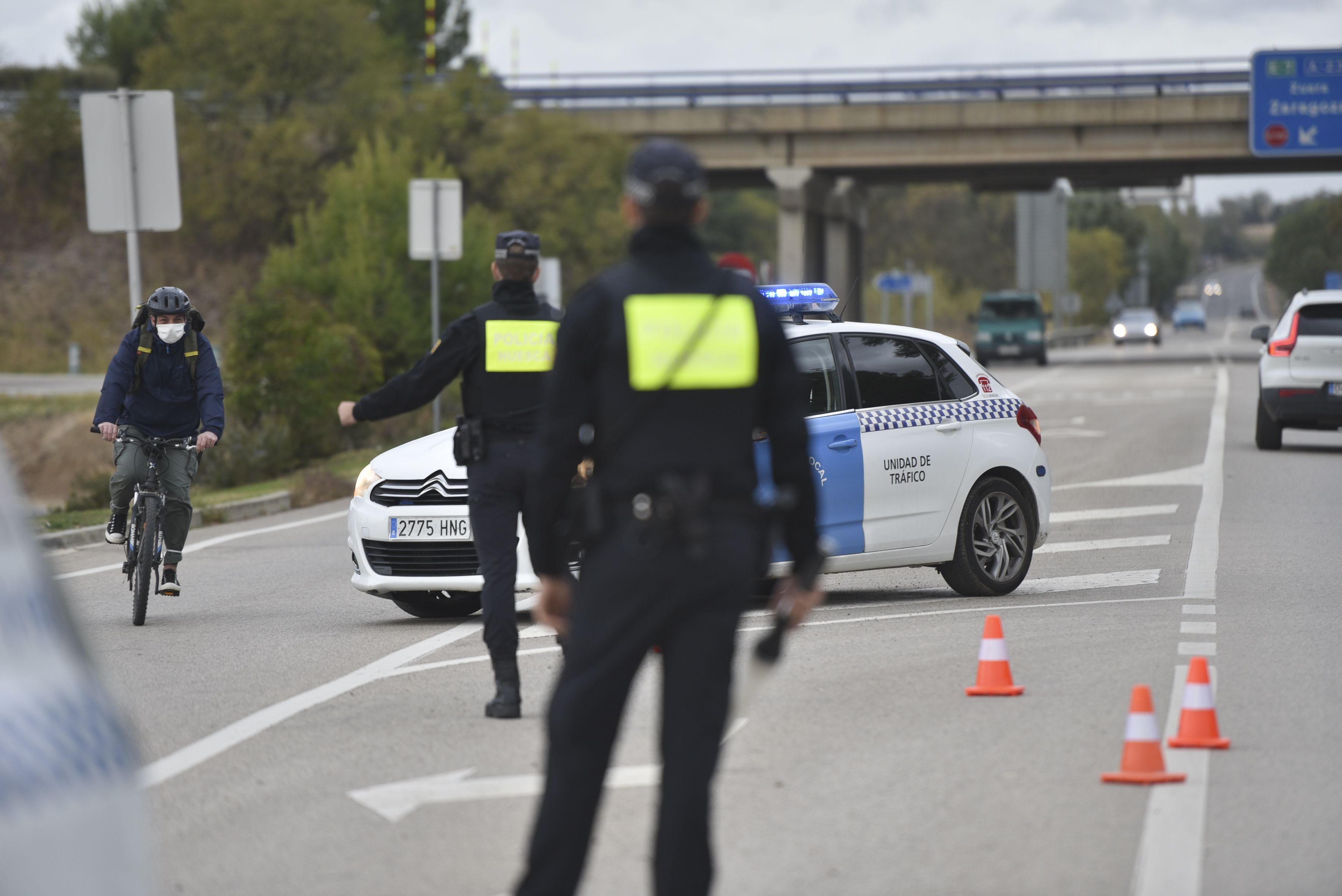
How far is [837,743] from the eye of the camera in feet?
22.8

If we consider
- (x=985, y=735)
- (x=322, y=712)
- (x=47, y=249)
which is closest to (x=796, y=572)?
(x=985, y=735)

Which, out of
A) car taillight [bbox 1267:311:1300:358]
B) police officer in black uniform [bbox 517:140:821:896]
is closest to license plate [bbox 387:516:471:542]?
police officer in black uniform [bbox 517:140:821:896]

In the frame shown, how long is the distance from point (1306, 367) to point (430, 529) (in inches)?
568

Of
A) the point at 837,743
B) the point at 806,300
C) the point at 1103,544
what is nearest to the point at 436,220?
the point at 1103,544

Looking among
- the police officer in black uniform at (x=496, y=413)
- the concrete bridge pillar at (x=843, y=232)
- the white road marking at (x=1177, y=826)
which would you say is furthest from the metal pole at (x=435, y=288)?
the concrete bridge pillar at (x=843, y=232)

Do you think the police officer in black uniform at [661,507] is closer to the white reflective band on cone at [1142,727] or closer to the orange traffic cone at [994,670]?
the white reflective band on cone at [1142,727]

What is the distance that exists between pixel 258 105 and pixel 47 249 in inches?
387

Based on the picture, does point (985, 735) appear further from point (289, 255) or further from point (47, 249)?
point (47, 249)

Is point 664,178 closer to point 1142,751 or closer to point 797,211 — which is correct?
point 1142,751

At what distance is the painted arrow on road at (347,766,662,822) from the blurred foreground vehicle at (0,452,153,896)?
10.5ft

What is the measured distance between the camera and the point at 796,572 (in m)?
4.42

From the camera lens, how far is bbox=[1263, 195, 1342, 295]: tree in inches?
5920

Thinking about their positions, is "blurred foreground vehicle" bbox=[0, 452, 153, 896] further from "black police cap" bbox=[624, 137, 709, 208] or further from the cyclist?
the cyclist

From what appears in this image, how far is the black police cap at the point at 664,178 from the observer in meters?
4.22
